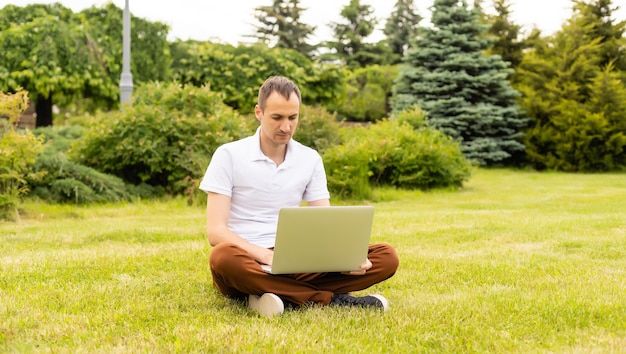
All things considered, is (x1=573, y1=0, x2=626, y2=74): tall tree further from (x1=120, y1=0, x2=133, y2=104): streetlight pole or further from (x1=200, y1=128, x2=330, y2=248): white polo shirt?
(x1=200, y1=128, x2=330, y2=248): white polo shirt

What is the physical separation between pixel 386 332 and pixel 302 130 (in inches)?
414

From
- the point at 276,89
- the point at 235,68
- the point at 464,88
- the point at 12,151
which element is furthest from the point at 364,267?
the point at 235,68

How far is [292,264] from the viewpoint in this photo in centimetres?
404

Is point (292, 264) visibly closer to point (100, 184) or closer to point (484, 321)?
point (484, 321)

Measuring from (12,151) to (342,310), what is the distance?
582 cm

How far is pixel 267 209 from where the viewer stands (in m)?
4.40

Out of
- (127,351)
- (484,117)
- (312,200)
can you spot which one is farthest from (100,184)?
(484,117)

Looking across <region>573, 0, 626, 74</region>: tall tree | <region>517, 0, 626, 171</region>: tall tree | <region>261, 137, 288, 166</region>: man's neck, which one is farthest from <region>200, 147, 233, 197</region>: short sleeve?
<region>573, 0, 626, 74</region>: tall tree

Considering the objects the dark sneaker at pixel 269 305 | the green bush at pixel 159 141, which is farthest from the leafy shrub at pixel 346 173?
the dark sneaker at pixel 269 305

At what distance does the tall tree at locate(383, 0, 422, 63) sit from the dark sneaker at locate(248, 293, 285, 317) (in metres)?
40.1

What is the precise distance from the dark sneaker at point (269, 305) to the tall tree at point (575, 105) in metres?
18.7

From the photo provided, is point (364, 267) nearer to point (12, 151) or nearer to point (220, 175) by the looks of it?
point (220, 175)

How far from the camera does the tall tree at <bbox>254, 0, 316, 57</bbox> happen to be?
136 feet

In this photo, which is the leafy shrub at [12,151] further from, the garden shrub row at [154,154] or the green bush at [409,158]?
the green bush at [409,158]
